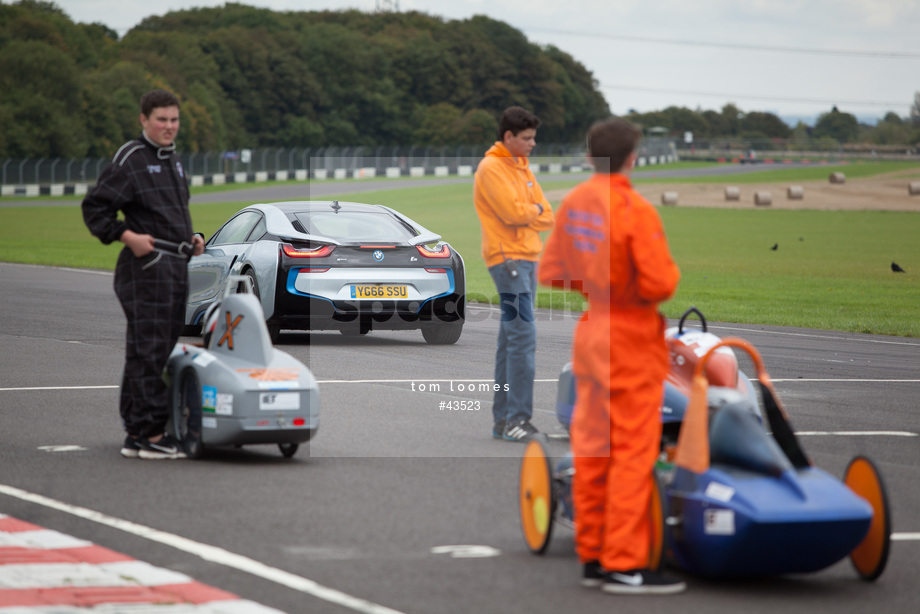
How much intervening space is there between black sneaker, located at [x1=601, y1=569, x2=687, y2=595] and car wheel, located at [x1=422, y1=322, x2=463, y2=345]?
8567mm

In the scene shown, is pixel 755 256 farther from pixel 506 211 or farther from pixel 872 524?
pixel 872 524

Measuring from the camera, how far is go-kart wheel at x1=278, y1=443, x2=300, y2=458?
749 centimetres

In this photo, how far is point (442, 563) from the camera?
17.2 ft

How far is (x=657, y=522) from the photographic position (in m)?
4.82

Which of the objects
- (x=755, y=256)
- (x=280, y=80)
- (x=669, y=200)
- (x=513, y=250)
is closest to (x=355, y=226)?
(x=513, y=250)

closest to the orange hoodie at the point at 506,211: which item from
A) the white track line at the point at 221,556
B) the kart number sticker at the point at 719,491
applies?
the white track line at the point at 221,556

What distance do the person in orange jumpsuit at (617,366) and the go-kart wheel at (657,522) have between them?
0.02 m

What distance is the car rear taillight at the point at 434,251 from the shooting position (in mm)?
12875

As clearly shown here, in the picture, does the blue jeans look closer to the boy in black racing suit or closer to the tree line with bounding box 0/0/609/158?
the boy in black racing suit

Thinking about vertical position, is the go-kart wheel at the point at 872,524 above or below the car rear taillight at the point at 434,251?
below

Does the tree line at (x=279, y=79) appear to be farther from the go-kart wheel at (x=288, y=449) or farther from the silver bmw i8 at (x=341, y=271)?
the go-kart wheel at (x=288, y=449)

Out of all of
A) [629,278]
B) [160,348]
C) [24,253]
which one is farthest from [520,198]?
[24,253]

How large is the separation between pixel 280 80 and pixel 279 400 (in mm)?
122018

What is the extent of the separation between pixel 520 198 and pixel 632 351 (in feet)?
11.1
